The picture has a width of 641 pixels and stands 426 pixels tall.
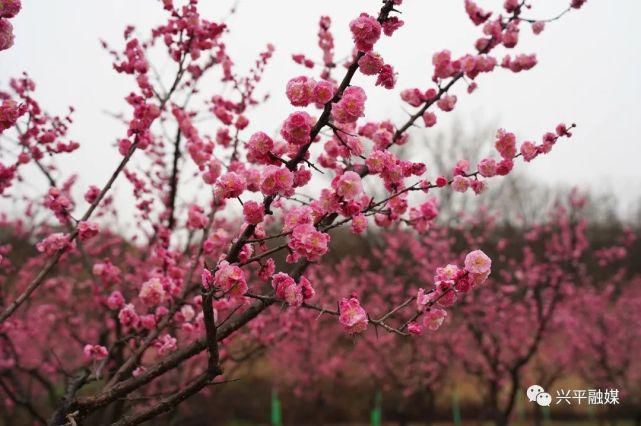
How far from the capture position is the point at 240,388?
53.4ft

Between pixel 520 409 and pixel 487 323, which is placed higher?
pixel 487 323

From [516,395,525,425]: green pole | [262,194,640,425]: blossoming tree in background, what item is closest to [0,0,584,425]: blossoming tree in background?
[262,194,640,425]: blossoming tree in background

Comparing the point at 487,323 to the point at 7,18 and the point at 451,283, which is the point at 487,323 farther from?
the point at 7,18

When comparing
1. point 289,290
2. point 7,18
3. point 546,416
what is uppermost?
point 7,18

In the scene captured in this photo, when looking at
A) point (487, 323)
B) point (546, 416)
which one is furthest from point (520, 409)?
point (487, 323)

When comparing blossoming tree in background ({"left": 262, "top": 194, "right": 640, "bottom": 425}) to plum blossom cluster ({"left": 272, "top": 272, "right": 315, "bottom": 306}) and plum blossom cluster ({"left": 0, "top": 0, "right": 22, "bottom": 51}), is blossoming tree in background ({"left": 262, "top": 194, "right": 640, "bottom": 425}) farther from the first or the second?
plum blossom cluster ({"left": 0, "top": 0, "right": 22, "bottom": 51})

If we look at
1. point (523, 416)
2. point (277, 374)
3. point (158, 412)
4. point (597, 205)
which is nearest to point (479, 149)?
point (523, 416)

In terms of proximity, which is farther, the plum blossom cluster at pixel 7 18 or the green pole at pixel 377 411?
the green pole at pixel 377 411

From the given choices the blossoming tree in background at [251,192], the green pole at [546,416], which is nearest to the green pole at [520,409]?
the green pole at [546,416]

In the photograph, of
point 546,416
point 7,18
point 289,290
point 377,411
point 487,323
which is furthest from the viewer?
point 546,416

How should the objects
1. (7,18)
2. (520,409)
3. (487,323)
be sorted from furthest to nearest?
(520,409) < (487,323) < (7,18)

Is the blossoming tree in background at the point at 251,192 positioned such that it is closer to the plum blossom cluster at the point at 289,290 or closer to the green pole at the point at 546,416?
the plum blossom cluster at the point at 289,290

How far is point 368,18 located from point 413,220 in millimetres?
1620

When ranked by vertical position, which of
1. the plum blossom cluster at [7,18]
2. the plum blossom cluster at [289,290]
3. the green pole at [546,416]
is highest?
the plum blossom cluster at [7,18]
